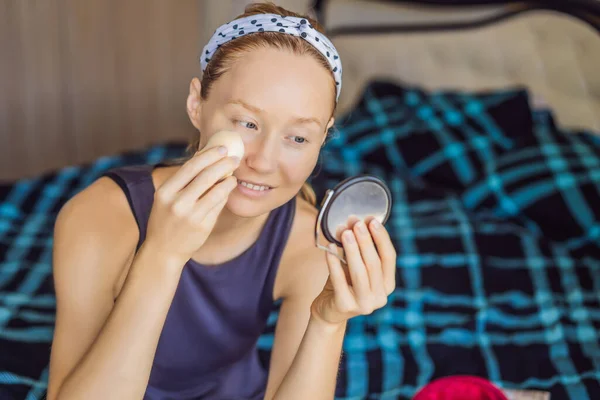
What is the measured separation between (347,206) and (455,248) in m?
1.12

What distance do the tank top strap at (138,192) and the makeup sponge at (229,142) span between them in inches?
9.8

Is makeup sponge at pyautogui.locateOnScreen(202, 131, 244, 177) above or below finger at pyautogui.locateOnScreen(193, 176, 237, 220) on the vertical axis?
above

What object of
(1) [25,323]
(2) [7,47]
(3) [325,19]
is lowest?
(1) [25,323]

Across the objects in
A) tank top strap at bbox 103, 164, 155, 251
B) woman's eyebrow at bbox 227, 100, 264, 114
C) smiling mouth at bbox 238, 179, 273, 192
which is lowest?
tank top strap at bbox 103, 164, 155, 251

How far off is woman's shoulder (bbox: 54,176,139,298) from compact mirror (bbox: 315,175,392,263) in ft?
1.13

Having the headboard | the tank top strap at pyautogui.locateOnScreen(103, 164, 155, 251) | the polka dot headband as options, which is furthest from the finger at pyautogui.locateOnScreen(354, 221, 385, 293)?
the headboard

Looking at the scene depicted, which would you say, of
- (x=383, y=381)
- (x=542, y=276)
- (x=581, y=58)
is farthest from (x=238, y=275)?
(x=581, y=58)

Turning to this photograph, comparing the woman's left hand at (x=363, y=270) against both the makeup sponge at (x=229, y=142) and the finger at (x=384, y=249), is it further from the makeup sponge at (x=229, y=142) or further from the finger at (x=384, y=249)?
the makeup sponge at (x=229, y=142)

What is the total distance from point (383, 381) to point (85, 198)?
2.69 ft

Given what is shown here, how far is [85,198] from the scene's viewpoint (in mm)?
1062

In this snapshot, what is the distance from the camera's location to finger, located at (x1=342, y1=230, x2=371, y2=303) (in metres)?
0.87

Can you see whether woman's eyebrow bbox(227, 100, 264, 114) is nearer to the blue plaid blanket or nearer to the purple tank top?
the purple tank top

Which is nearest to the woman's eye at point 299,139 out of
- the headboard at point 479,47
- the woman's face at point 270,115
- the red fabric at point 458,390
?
the woman's face at point 270,115

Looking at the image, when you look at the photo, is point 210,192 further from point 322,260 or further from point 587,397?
point 587,397
